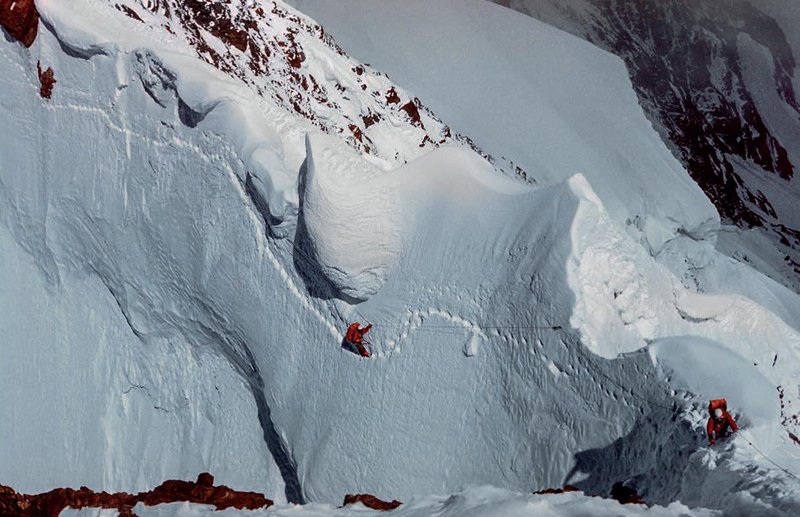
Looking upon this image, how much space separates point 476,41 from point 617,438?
1886 cm

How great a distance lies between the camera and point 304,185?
9.09m

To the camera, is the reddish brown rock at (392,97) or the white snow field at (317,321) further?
the reddish brown rock at (392,97)

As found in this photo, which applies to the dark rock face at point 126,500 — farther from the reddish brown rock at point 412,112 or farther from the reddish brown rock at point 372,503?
the reddish brown rock at point 412,112

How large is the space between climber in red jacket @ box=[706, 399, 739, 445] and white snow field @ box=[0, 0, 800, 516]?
0.13 metres

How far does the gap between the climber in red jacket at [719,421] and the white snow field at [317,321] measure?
0.43 feet

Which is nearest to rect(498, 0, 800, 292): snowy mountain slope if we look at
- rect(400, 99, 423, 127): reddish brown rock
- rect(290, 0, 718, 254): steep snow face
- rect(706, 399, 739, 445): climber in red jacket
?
rect(290, 0, 718, 254): steep snow face

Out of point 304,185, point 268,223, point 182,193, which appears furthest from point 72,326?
point 304,185

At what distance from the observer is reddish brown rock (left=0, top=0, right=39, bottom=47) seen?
10.8m

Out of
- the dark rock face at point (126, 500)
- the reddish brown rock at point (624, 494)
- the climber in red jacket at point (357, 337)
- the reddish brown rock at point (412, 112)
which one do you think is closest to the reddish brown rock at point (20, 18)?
the climber in red jacket at point (357, 337)

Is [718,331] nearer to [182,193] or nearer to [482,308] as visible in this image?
[482,308]

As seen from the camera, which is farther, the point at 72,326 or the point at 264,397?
the point at 72,326

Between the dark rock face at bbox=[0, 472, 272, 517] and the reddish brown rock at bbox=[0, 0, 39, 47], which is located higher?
the reddish brown rock at bbox=[0, 0, 39, 47]

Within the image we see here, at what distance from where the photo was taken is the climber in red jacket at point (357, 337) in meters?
8.87

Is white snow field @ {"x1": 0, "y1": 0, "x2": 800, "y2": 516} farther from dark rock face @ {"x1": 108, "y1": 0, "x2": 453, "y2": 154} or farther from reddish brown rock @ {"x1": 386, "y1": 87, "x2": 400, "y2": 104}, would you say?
reddish brown rock @ {"x1": 386, "y1": 87, "x2": 400, "y2": 104}
